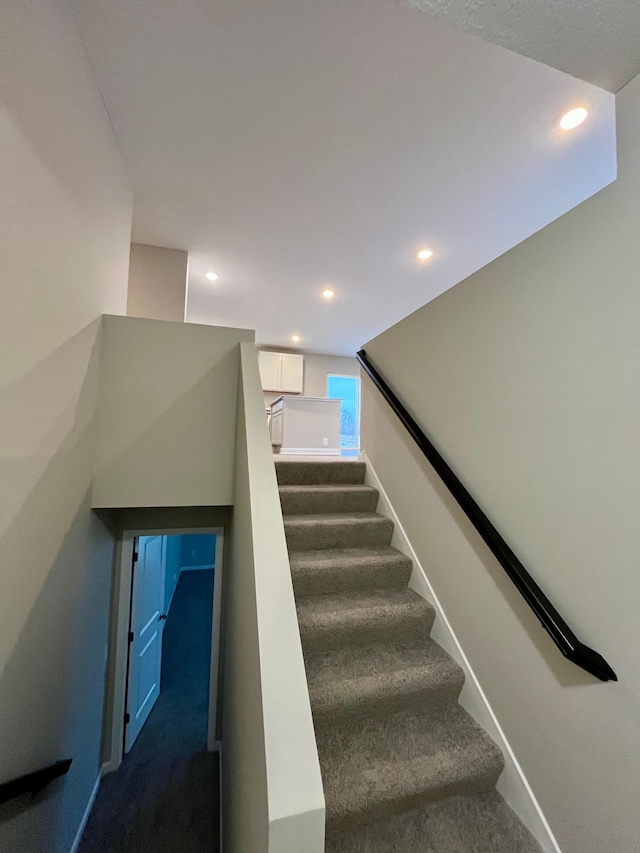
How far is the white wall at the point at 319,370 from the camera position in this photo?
Result: 712 cm

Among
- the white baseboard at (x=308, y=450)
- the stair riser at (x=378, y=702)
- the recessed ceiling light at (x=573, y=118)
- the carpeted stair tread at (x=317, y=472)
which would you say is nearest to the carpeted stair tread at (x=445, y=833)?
the stair riser at (x=378, y=702)

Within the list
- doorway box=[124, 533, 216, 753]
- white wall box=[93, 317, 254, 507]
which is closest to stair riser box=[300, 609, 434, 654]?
white wall box=[93, 317, 254, 507]

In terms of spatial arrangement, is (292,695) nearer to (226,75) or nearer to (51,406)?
(51,406)

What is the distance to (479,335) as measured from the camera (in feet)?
5.37

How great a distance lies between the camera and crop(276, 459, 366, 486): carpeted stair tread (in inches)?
101

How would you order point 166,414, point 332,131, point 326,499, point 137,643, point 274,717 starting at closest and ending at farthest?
point 274,717, point 332,131, point 166,414, point 326,499, point 137,643

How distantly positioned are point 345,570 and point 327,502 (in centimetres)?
55

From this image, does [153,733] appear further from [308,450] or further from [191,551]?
[191,551]

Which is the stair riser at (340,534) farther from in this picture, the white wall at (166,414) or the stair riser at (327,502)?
the white wall at (166,414)

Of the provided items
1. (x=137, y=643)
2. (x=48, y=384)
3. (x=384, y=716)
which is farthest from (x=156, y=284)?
(x=384, y=716)

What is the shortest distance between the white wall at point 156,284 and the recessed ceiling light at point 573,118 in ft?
9.77

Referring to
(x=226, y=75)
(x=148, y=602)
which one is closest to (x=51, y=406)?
(x=226, y=75)

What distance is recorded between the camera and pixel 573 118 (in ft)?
6.06

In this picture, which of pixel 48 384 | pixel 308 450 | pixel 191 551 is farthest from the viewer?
pixel 191 551
